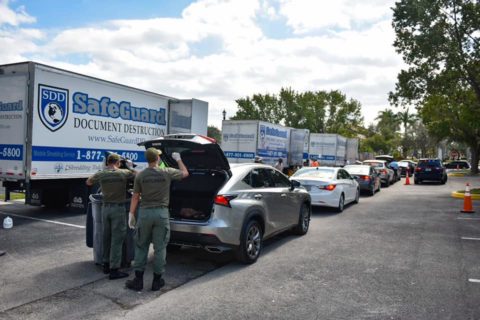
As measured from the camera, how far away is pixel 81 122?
33.4 ft

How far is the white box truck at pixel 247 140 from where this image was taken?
18922 mm

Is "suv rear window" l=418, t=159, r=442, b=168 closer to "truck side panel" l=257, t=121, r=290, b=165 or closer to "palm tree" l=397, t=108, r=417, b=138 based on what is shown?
"truck side panel" l=257, t=121, r=290, b=165

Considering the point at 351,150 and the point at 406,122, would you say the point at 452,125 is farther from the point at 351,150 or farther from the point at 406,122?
the point at 406,122

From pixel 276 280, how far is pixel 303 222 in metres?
3.20

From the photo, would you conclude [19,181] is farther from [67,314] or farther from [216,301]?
[216,301]

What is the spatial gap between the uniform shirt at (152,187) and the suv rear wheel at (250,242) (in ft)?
5.08

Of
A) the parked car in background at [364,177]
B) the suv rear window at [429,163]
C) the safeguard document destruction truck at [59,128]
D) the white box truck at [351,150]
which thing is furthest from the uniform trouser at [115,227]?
the white box truck at [351,150]

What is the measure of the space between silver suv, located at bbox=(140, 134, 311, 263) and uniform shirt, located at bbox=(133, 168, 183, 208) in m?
0.98

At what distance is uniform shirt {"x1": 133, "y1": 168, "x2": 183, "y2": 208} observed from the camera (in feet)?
16.4

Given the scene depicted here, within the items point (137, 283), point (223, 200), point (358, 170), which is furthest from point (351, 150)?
point (137, 283)

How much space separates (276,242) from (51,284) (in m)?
4.13

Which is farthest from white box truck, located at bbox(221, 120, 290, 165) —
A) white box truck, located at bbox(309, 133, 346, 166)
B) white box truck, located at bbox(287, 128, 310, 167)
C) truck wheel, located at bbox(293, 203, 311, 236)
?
truck wheel, located at bbox(293, 203, 311, 236)

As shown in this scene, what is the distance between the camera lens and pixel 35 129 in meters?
9.08

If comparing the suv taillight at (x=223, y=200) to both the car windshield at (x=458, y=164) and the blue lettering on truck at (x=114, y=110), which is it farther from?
the car windshield at (x=458, y=164)
